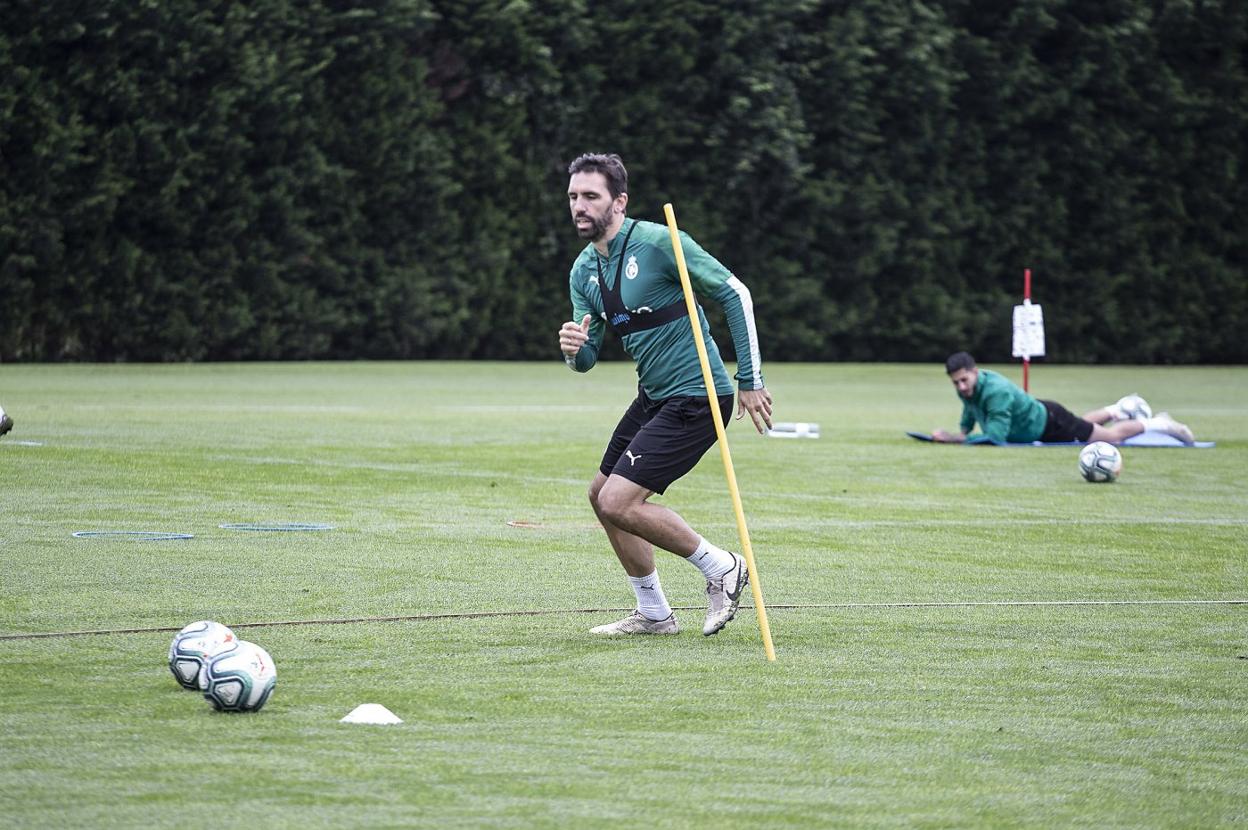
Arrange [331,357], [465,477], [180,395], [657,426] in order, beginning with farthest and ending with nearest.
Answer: [331,357], [180,395], [465,477], [657,426]

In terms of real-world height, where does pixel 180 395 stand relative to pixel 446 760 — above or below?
below

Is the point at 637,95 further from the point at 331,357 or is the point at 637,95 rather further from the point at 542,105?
the point at 331,357

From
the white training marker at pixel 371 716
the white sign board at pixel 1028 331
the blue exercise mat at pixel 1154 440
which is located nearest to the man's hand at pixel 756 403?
the white training marker at pixel 371 716

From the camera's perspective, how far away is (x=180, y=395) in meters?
25.4

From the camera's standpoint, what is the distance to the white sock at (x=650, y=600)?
8.05 m

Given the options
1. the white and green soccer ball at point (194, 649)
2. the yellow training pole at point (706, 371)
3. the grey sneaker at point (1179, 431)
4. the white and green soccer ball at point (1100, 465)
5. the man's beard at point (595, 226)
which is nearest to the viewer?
the white and green soccer ball at point (194, 649)

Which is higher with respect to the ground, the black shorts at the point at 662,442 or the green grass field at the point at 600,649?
the black shorts at the point at 662,442

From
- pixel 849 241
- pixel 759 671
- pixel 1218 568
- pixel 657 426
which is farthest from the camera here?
pixel 849 241

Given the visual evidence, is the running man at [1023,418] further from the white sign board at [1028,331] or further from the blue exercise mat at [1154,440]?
the white sign board at [1028,331]

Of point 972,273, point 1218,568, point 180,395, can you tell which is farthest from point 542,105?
point 1218,568

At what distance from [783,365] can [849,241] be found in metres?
3.40

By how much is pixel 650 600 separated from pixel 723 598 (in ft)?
1.01

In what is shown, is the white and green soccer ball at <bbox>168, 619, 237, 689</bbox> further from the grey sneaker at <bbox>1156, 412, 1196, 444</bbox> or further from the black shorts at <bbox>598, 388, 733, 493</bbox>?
the grey sneaker at <bbox>1156, 412, 1196, 444</bbox>

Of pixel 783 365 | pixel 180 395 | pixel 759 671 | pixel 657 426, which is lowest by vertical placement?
pixel 783 365
